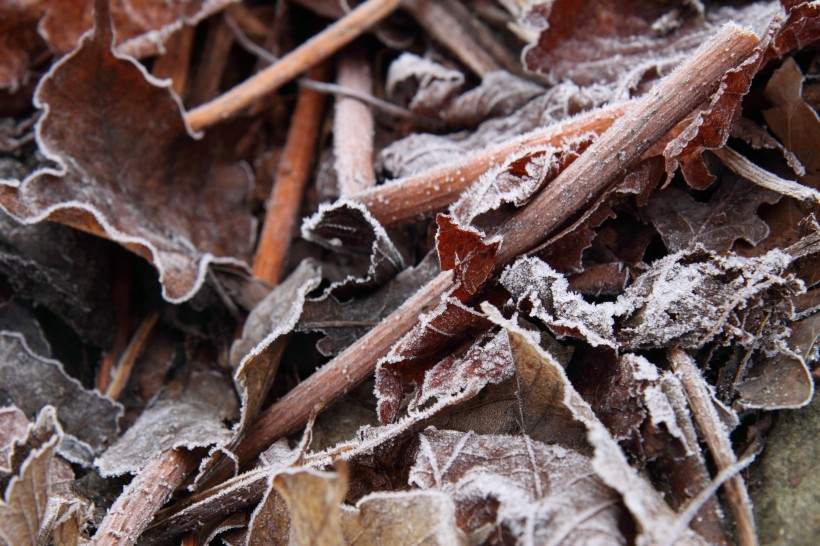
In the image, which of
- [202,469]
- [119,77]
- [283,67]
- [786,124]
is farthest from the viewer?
[283,67]

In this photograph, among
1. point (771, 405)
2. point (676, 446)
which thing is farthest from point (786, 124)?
point (676, 446)

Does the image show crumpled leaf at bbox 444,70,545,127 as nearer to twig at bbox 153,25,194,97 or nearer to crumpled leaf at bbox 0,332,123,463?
twig at bbox 153,25,194,97

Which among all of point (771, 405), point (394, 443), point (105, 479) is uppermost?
point (105, 479)

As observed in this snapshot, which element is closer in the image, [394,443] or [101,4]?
[394,443]

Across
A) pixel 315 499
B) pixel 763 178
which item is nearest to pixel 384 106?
pixel 763 178

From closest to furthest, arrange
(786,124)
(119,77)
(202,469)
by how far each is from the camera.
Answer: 1. (202,469)
2. (786,124)
3. (119,77)

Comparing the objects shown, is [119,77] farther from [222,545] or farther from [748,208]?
[748,208]

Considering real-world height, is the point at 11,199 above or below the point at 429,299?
above

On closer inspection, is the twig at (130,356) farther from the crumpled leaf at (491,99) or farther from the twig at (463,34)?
the twig at (463,34)

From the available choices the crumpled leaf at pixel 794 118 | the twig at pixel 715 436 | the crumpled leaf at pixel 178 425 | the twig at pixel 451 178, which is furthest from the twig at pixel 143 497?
the crumpled leaf at pixel 794 118
